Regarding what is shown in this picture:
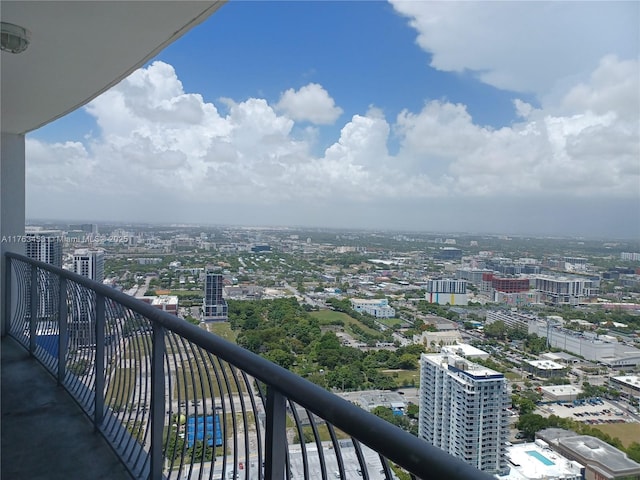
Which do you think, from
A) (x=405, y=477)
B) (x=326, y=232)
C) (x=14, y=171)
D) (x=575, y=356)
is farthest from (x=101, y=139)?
(x=405, y=477)

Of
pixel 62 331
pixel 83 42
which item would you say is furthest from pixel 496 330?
pixel 83 42

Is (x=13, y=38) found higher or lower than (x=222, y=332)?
higher

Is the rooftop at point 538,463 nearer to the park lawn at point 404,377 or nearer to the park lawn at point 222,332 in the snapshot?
the park lawn at point 404,377

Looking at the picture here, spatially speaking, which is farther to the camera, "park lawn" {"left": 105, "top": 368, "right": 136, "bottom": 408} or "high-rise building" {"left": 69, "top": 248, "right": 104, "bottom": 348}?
"high-rise building" {"left": 69, "top": 248, "right": 104, "bottom": 348}

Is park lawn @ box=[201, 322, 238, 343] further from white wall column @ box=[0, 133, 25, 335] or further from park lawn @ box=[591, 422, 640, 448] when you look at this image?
park lawn @ box=[591, 422, 640, 448]

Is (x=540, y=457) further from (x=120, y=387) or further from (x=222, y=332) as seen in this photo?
(x=120, y=387)

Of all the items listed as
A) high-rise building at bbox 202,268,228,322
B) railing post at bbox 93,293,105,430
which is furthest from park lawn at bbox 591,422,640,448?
railing post at bbox 93,293,105,430

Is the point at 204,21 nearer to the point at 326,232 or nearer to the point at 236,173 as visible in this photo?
the point at 326,232
